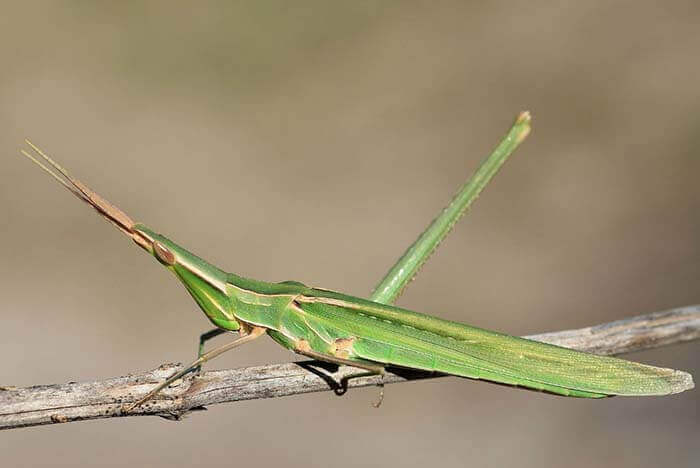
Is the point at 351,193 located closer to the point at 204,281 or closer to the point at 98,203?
the point at 204,281

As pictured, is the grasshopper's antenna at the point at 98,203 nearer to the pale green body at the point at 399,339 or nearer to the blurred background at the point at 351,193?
the pale green body at the point at 399,339

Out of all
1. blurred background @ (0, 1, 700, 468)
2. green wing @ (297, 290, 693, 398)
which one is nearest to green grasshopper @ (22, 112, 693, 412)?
green wing @ (297, 290, 693, 398)

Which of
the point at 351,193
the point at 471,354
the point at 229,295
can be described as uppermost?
the point at 351,193

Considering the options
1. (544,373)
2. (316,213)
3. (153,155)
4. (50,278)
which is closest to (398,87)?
(316,213)

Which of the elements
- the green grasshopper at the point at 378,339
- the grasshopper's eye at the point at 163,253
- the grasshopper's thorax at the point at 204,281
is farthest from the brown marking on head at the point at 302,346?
the grasshopper's eye at the point at 163,253

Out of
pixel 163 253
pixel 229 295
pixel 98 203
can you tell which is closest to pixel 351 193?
pixel 229 295

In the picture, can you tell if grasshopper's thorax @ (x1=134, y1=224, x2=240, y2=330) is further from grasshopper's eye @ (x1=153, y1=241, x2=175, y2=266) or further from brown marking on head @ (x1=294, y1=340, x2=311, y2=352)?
brown marking on head @ (x1=294, y1=340, x2=311, y2=352)

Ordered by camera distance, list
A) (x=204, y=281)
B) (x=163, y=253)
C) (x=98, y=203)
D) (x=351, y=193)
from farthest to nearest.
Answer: (x=351, y=193) → (x=204, y=281) → (x=163, y=253) → (x=98, y=203)

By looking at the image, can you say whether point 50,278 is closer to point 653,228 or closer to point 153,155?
point 153,155

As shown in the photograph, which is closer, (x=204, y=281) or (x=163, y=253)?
(x=163, y=253)
